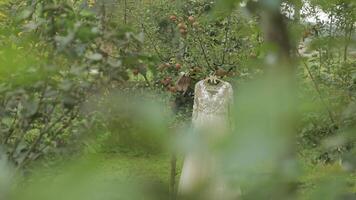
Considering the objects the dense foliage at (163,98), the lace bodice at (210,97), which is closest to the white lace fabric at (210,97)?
the lace bodice at (210,97)

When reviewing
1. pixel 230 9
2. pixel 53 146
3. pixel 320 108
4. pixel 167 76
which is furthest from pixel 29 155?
pixel 167 76

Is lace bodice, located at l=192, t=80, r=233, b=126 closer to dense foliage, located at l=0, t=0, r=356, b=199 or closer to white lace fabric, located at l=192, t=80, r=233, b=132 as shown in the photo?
white lace fabric, located at l=192, t=80, r=233, b=132

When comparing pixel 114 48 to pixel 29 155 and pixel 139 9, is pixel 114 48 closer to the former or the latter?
pixel 29 155

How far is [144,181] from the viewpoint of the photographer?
0.72 meters

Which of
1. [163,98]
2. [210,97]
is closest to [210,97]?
[210,97]

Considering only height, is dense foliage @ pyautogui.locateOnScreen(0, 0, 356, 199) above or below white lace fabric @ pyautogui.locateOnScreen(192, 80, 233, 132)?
above

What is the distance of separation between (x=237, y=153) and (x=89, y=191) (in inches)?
4.7

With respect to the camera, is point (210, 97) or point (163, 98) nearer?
point (163, 98)

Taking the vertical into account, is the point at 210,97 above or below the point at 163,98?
below

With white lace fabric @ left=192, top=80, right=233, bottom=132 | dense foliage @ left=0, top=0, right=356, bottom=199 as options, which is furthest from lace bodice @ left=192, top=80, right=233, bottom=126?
dense foliage @ left=0, top=0, right=356, bottom=199

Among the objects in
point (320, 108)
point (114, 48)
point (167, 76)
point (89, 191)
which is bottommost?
point (167, 76)

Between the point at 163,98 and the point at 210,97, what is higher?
the point at 163,98

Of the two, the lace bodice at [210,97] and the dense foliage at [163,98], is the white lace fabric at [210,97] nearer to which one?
the lace bodice at [210,97]

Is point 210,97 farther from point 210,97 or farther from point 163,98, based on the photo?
point 163,98
